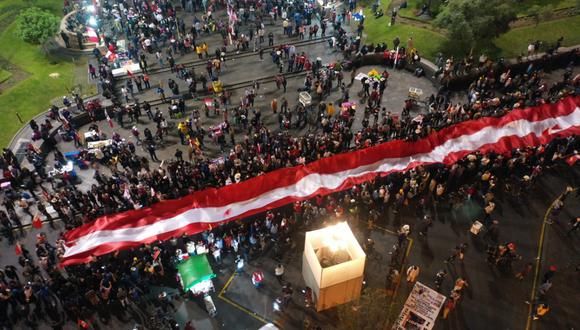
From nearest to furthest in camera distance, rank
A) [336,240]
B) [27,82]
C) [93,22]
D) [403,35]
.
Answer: [336,240]
[27,82]
[403,35]
[93,22]

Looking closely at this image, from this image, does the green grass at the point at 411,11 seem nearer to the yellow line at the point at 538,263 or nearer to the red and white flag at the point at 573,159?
the red and white flag at the point at 573,159

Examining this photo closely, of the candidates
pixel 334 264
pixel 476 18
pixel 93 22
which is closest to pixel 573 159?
pixel 476 18

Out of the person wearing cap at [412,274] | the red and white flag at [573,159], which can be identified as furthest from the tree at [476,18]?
the person wearing cap at [412,274]

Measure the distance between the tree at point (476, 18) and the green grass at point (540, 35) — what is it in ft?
11.4

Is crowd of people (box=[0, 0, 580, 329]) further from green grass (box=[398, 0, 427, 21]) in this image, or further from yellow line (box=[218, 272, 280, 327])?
green grass (box=[398, 0, 427, 21])

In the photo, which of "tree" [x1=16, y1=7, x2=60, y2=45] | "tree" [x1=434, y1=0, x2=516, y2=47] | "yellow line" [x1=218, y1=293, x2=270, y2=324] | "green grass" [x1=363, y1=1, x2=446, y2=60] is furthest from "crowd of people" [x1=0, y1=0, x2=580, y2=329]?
"tree" [x1=16, y1=7, x2=60, y2=45]

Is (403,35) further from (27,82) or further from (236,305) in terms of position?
(27,82)

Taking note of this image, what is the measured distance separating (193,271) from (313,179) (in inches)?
342

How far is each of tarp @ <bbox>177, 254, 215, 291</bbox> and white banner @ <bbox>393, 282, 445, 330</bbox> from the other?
32.9 ft

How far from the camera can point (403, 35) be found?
45.1 meters

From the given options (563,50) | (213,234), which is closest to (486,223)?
(213,234)

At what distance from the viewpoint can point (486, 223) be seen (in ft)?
80.7

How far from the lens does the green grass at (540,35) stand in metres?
40.3

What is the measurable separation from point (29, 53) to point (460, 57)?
47734 mm
